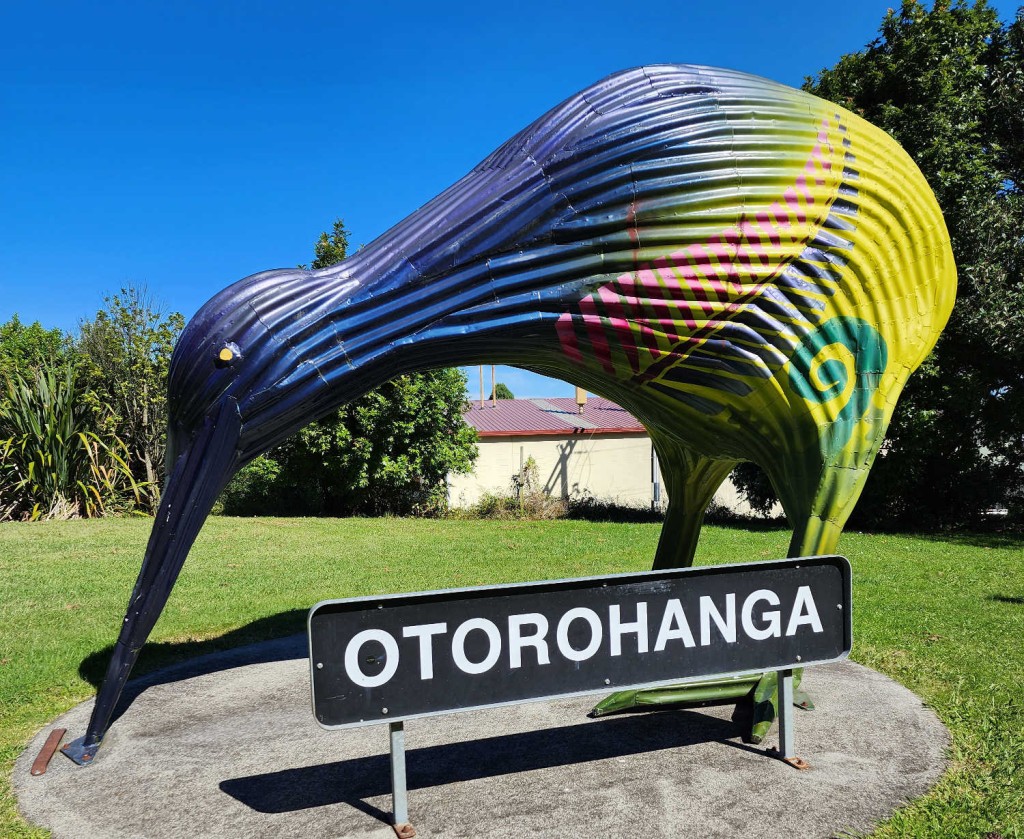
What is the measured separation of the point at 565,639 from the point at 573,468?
16591 mm

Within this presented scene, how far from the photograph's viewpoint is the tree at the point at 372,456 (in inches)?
598

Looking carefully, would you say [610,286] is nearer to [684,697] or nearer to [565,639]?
[565,639]

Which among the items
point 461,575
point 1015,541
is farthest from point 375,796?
point 1015,541

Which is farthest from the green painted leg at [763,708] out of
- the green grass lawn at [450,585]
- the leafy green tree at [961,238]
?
the leafy green tree at [961,238]

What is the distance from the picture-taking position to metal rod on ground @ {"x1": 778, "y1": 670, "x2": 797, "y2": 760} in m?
3.29

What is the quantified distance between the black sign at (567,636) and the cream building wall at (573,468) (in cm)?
1490

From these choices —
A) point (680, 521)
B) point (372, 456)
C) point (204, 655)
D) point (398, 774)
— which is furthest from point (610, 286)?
point (372, 456)

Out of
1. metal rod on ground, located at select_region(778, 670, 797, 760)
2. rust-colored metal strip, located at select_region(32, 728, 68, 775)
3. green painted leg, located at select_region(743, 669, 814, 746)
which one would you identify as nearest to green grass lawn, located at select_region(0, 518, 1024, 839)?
rust-colored metal strip, located at select_region(32, 728, 68, 775)

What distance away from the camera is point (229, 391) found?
9.69ft

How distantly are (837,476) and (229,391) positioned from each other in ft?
9.00

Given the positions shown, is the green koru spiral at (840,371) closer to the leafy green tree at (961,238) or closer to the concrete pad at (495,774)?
the concrete pad at (495,774)

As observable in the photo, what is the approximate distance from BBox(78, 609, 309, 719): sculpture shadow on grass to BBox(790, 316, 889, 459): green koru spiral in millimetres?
3823

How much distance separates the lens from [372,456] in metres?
15.5

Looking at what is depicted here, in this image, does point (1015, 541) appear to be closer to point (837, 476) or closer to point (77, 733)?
point (837, 476)
